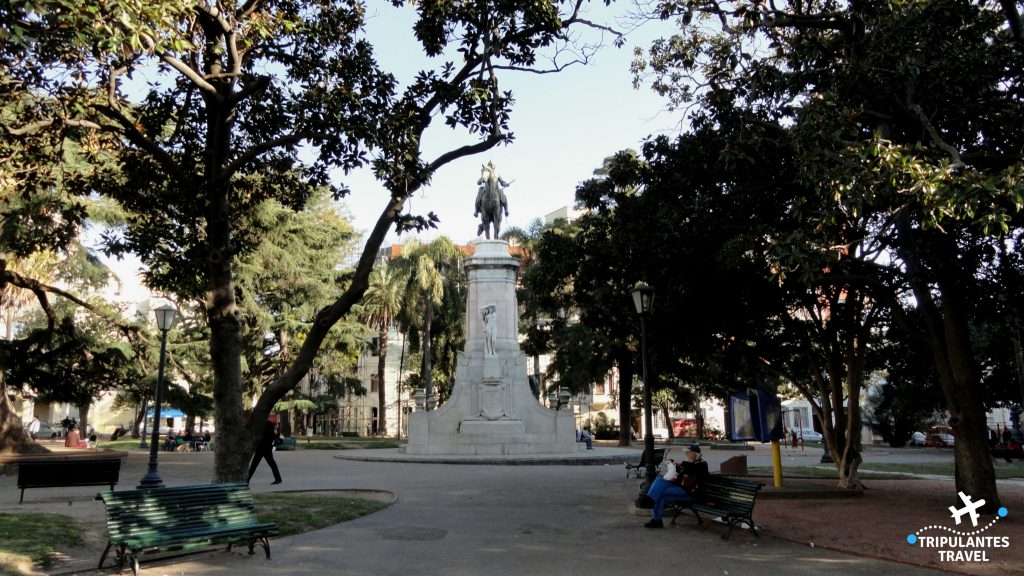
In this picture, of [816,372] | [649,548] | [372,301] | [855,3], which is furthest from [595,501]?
[372,301]

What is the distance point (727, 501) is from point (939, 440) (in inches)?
1537

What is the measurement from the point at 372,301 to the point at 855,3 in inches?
1549

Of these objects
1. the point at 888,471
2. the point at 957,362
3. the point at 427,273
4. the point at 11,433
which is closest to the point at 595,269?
the point at 957,362

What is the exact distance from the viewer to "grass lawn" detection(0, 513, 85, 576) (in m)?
7.42

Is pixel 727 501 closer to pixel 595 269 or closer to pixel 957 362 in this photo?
pixel 957 362

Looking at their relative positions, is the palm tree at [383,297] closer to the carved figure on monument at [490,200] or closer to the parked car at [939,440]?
the carved figure on monument at [490,200]

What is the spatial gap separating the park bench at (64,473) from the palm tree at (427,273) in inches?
1191

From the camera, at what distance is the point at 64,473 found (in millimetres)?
12797

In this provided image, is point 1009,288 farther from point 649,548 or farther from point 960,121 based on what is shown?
point 649,548

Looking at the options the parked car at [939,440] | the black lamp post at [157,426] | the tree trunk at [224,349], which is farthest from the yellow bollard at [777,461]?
the parked car at [939,440]

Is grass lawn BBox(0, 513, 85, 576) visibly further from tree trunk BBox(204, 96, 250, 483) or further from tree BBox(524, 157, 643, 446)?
tree BBox(524, 157, 643, 446)

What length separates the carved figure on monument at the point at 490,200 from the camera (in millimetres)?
29266

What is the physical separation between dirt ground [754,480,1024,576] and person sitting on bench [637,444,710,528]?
3.72ft

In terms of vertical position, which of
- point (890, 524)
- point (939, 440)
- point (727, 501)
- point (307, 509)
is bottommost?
point (939, 440)
